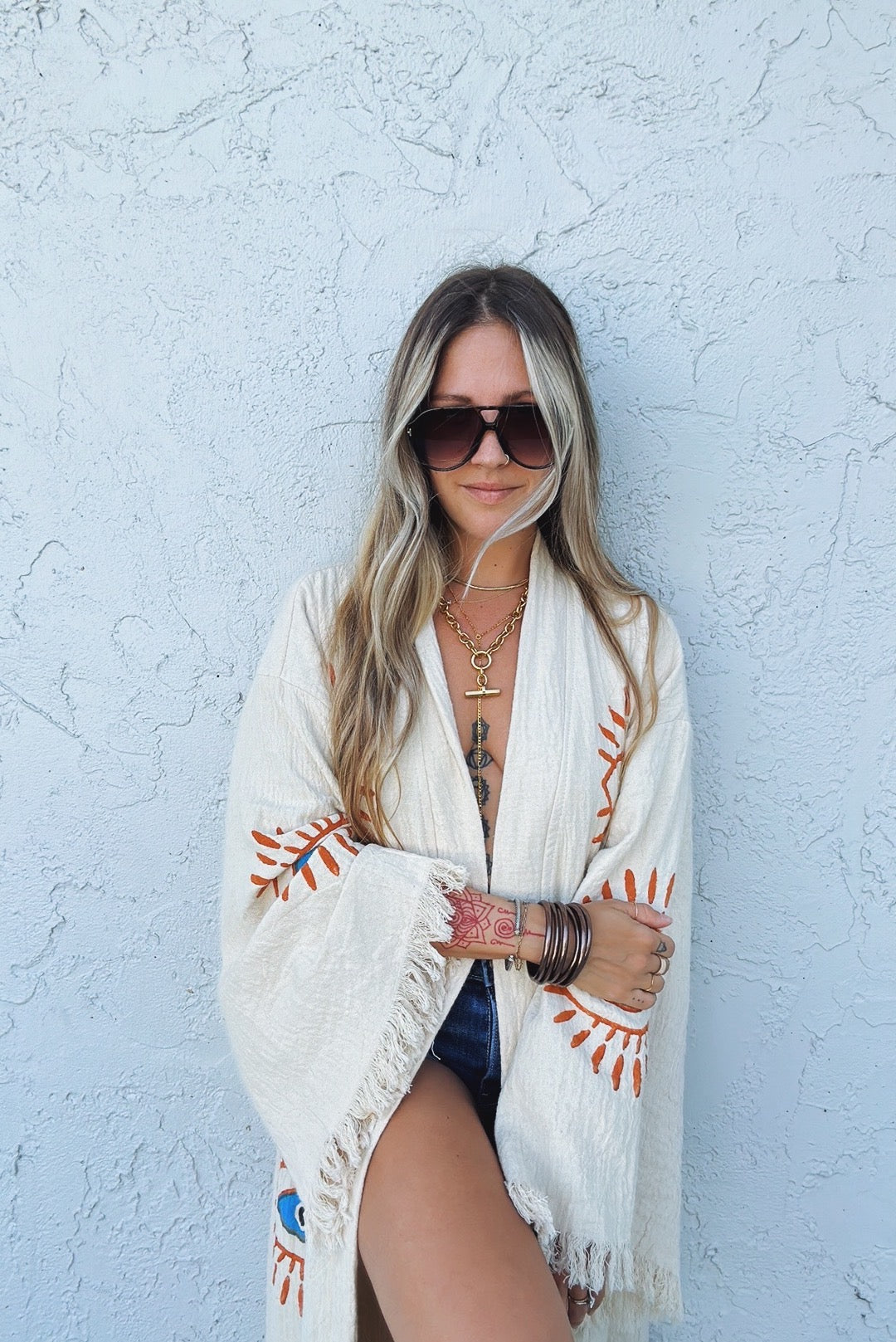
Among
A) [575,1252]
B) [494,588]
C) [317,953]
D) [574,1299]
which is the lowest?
[574,1299]

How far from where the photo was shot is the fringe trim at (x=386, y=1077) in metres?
1.68

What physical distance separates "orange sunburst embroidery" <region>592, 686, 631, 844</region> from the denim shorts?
13.7 inches

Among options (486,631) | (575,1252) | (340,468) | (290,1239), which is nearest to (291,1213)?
(290,1239)

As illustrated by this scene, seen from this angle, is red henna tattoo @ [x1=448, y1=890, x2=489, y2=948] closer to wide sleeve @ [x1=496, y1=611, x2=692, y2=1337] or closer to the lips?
wide sleeve @ [x1=496, y1=611, x2=692, y2=1337]

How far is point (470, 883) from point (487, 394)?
0.94 meters

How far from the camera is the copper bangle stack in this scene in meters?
1.72

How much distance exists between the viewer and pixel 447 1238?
153 centimetres

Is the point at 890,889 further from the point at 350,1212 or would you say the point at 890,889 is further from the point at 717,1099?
the point at 350,1212

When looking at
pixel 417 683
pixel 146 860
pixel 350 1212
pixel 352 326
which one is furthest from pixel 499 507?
pixel 350 1212

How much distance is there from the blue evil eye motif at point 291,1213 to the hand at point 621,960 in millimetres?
685

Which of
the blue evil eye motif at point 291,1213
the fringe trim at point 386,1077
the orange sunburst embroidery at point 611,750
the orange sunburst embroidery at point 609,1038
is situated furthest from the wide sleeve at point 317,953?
the orange sunburst embroidery at point 611,750

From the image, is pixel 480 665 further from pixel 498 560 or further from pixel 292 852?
pixel 292 852

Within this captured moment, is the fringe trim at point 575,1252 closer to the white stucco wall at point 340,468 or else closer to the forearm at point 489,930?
the forearm at point 489,930

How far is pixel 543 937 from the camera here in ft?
5.65
